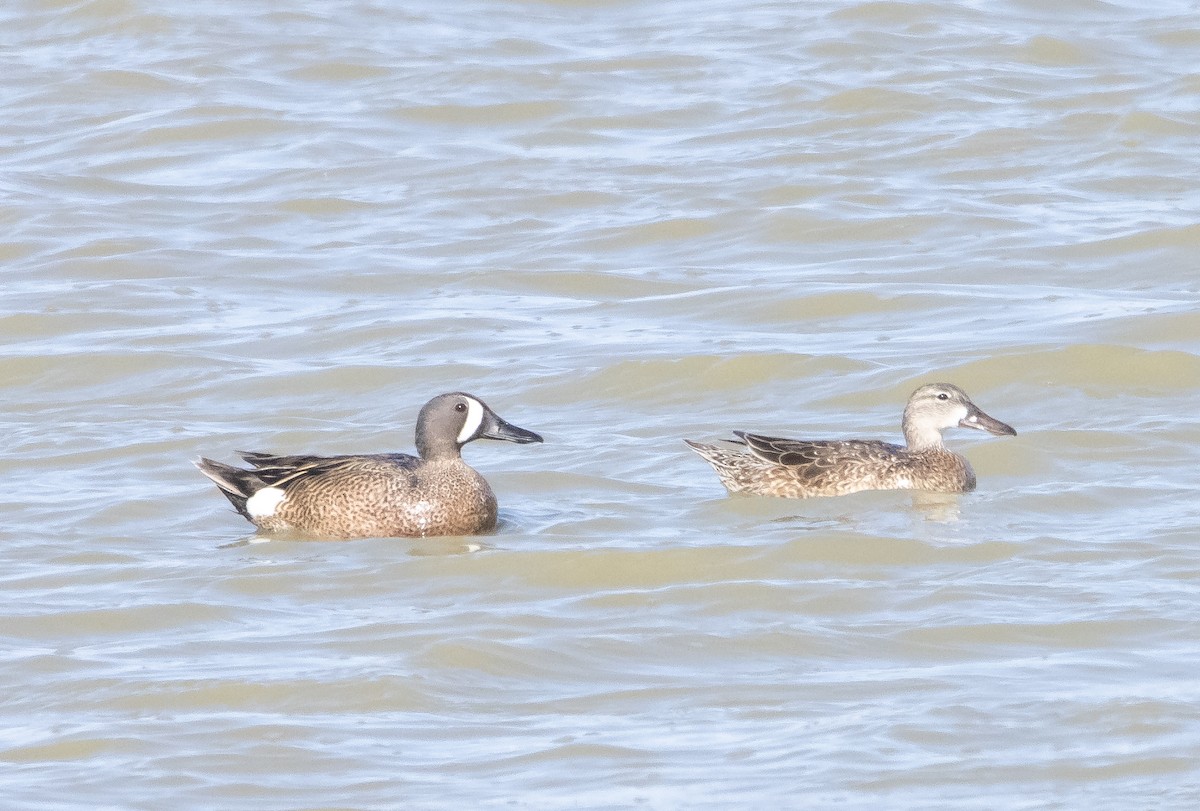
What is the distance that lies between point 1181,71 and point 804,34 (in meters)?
3.61

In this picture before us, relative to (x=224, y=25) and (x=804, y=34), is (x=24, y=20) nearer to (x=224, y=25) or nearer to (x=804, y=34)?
(x=224, y=25)

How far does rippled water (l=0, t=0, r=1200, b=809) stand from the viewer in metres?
6.59

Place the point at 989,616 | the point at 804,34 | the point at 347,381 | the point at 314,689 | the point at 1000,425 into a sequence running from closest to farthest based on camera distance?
the point at 314,689 → the point at 989,616 → the point at 1000,425 → the point at 347,381 → the point at 804,34

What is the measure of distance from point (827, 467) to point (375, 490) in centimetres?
209

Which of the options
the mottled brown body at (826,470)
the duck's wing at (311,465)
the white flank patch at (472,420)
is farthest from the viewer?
the mottled brown body at (826,470)

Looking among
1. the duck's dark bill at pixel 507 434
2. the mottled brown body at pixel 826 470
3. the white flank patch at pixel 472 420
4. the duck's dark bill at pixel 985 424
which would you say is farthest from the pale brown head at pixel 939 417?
the white flank patch at pixel 472 420

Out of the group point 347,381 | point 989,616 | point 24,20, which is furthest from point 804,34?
point 989,616

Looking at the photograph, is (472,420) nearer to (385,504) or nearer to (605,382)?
(385,504)

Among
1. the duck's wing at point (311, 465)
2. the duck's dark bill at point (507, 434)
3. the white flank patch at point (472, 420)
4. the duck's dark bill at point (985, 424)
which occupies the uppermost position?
the white flank patch at point (472, 420)

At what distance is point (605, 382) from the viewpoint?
1198cm

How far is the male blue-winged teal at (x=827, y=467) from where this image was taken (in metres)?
10.1

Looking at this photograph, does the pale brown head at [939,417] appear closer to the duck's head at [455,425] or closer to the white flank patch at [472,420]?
the duck's head at [455,425]

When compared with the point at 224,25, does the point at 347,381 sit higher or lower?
lower

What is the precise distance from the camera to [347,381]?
12.1 meters
